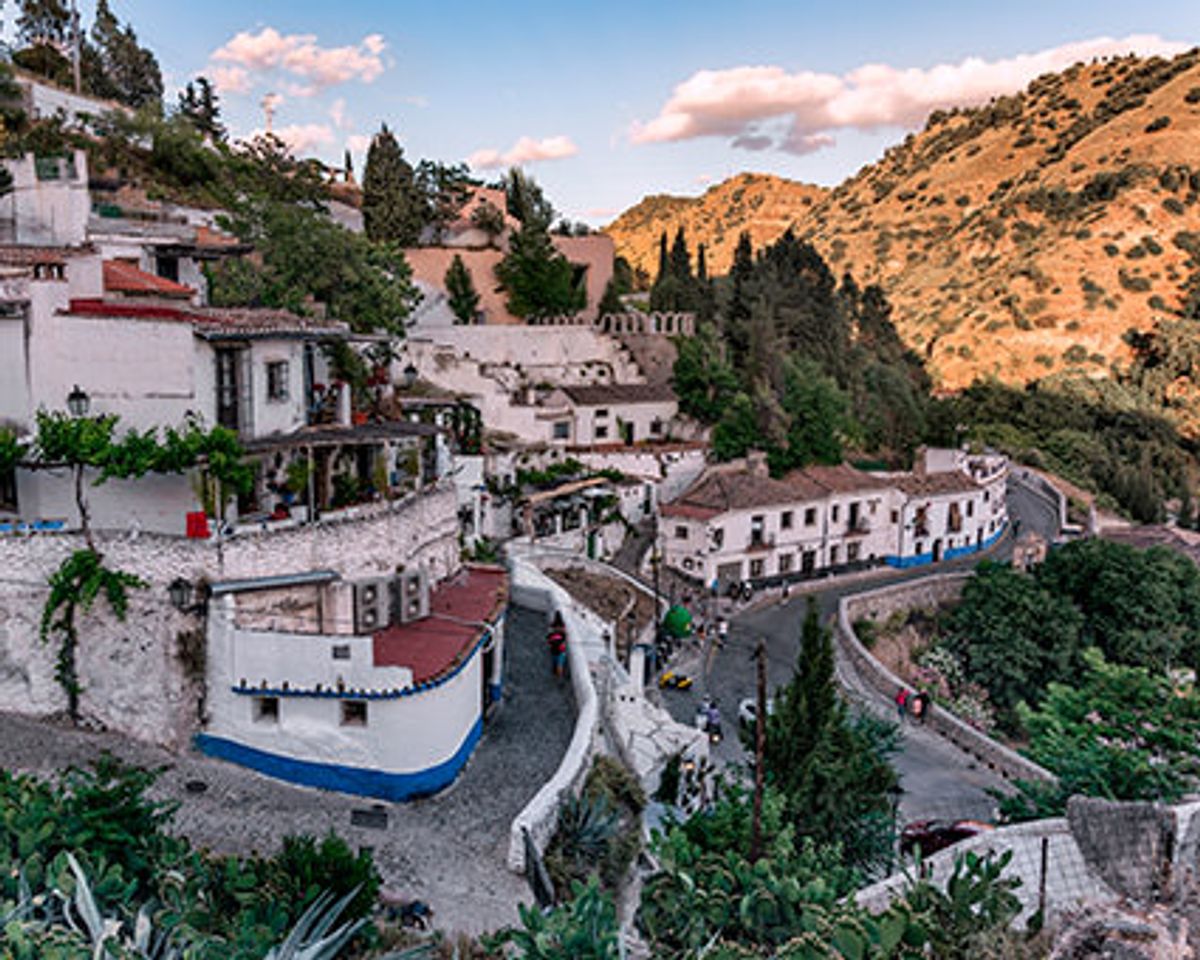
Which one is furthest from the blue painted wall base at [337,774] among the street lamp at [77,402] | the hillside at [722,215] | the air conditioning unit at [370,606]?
the hillside at [722,215]

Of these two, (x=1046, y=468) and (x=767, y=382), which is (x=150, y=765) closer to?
(x=767, y=382)

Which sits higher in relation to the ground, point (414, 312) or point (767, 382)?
point (414, 312)

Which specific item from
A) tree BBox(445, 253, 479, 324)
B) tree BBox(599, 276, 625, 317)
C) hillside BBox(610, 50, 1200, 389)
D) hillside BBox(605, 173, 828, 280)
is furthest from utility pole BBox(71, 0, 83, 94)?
hillside BBox(605, 173, 828, 280)

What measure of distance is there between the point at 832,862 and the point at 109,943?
9379 mm

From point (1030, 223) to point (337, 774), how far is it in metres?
108

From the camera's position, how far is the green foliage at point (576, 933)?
945 centimetres

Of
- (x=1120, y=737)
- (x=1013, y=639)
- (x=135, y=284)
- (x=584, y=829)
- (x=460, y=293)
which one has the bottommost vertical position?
(x=1013, y=639)

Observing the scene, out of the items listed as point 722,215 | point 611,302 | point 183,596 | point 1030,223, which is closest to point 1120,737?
point 183,596

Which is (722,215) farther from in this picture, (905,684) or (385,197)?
(905,684)

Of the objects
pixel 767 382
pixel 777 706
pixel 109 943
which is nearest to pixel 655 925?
pixel 109 943

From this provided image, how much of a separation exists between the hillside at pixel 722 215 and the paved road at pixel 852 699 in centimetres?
10605

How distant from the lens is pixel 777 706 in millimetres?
17672

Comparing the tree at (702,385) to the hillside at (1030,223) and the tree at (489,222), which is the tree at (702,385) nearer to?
the tree at (489,222)

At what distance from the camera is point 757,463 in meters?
43.2
